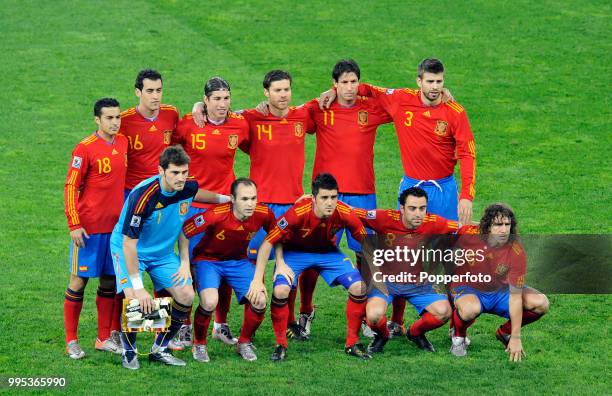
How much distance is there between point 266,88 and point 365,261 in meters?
1.88

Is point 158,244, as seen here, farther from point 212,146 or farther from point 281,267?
point 212,146

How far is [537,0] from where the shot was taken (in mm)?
22766

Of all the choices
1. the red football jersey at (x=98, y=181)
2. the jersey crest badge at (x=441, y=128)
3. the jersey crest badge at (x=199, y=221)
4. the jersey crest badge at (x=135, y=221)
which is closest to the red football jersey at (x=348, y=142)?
the jersey crest badge at (x=441, y=128)

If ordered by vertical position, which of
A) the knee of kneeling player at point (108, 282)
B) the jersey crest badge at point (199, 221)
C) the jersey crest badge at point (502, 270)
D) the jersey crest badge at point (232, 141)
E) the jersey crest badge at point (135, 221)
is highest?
the jersey crest badge at point (232, 141)

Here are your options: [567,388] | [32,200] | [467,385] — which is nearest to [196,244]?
[467,385]

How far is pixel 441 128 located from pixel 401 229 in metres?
1.16

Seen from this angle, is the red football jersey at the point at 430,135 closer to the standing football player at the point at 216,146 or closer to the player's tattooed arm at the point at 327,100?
the player's tattooed arm at the point at 327,100

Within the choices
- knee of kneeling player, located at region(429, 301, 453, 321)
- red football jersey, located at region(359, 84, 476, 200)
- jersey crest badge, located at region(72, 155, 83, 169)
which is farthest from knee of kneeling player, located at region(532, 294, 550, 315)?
jersey crest badge, located at region(72, 155, 83, 169)

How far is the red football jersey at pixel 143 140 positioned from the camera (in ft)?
37.4

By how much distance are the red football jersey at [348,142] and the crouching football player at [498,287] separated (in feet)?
4.10

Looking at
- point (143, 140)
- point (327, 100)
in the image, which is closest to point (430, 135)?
point (327, 100)

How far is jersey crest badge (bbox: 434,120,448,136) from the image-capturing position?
38.5 ft

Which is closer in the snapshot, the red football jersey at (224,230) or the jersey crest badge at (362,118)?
the red football jersey at (224,230)

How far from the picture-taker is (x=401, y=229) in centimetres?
1120
